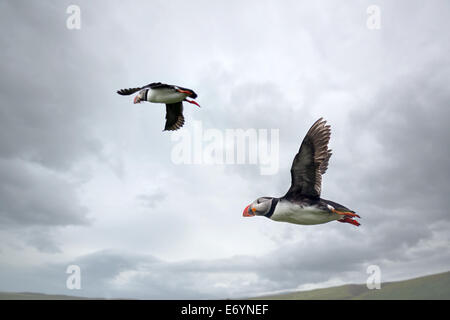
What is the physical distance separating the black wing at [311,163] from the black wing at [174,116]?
28.0ft

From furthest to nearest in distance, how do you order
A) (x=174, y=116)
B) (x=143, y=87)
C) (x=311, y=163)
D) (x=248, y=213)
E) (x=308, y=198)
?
(x=174, y=116)
(x=143, y=87)
(x=248, y=213)
(x=308, y=198)
(x=311, y=163)

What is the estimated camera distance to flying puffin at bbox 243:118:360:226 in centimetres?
978

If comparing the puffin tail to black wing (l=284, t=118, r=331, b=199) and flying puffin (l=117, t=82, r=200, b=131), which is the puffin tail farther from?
flying puffin (l=117, t=82, r=200, b=131)

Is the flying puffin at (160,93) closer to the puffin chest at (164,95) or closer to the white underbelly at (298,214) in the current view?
the puffin chest at (164,95)

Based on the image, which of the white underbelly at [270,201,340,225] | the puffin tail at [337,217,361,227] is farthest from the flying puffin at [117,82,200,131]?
the puffin tail at [337,217,361,227]

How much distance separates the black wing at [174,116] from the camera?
56.6ft

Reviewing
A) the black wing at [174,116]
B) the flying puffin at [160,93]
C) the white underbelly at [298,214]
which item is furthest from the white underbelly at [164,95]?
the white underbelly at [298,214]

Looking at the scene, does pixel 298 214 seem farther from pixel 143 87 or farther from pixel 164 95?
pixel 143 87

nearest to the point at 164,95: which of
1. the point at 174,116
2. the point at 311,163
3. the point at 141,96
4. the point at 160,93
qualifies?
the point at 160,93

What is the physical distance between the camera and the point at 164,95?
1490 cm

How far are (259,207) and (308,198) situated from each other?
1370mm
